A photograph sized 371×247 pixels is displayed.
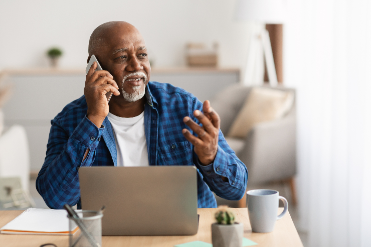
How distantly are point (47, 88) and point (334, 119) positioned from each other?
9.67 feet

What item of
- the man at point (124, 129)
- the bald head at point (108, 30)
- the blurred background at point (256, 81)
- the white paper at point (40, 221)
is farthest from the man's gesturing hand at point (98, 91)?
the blurred background at point (256, 81)

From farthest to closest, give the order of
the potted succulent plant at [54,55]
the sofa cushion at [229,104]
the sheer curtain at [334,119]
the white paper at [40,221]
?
the potted succulent plant at [54,55] → the sofa cushion at [229,104] → the sheer curtain at [334,119] → the white paper at [40,221]

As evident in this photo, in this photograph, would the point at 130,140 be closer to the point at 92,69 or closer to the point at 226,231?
the point at 92,69

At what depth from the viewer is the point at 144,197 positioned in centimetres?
109

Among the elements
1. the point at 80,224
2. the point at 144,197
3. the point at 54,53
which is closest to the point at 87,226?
the point at 80,224

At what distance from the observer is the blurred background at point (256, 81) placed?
2076 millimetres

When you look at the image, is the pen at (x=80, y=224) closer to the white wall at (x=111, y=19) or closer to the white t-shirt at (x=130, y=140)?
the white t-shirt at (x=130, y=140)

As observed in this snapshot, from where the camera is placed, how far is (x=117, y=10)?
4.69 meters

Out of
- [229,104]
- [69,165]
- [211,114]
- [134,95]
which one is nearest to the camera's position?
[211,114]

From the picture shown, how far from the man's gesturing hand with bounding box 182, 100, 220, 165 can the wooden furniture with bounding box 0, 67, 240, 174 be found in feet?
10.3

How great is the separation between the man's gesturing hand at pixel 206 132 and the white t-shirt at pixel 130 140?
0.31 m

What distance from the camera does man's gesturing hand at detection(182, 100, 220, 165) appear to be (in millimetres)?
1227

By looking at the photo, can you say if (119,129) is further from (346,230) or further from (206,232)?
(346,230)

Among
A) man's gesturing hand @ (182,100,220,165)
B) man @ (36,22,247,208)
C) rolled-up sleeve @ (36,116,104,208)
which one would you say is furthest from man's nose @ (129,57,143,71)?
man's gesturing hand @ (182,100,220,165)
